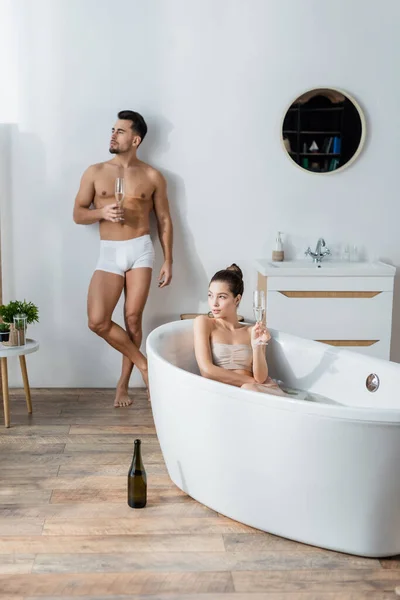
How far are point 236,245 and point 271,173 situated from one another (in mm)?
516

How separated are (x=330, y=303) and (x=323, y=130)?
45.0 inches

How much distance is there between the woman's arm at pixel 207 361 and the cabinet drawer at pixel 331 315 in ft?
3.50

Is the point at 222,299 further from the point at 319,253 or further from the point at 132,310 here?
the point at 319,253

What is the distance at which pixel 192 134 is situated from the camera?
4.66 m

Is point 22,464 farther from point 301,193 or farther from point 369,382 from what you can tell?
point 301,193

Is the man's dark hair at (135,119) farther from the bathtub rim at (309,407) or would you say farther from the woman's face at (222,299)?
the bathtub rim at (309,407)

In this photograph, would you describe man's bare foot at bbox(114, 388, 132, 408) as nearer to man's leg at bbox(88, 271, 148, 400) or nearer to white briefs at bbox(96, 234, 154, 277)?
man's leg at bbox(88, 271, 148, 400)

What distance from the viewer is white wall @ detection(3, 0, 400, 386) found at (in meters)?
4.54

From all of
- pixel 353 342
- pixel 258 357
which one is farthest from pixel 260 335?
pixel 353 342

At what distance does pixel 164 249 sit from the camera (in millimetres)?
4633

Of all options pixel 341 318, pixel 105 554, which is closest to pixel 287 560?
pixel 105 554

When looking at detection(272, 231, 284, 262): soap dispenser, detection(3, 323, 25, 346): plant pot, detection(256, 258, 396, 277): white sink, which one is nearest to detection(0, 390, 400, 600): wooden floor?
detection(3, 323, 25, 346): plant pot

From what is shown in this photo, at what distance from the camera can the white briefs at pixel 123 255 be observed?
4492 mm

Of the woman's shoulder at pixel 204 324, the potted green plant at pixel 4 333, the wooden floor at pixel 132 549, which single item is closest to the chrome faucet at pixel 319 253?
the woman's shoulder at pixel 204 324
